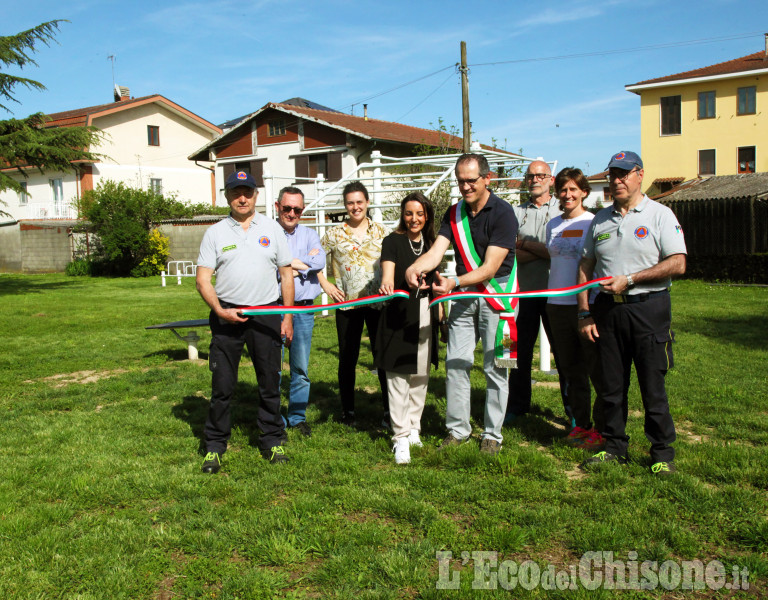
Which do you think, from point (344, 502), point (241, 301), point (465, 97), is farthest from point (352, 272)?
point (465, 97)

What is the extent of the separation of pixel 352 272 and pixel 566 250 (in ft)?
5.54

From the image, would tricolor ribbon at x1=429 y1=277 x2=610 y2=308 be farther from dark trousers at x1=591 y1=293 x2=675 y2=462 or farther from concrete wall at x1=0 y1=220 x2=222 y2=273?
concrete wall at x1=0 y1=220 x2=222 y2=273

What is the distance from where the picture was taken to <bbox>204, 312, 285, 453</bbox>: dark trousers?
14.9 ft

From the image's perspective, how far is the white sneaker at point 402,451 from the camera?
14.8ft

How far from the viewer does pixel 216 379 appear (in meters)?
4.53

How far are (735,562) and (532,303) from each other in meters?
2.79

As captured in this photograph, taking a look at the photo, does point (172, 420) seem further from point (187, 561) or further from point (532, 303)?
point (532, 303)

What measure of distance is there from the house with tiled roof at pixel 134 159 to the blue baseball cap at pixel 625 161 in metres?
34.4

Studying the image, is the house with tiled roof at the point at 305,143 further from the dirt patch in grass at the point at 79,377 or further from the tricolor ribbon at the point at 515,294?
the tricolor ribbon at the point at 515,294

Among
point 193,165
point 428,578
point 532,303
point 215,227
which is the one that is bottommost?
point 428,578

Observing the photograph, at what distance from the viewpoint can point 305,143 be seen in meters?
32.0

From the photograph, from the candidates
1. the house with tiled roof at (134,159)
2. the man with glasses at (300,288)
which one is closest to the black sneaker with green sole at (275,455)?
the man with glasses at (300,288)

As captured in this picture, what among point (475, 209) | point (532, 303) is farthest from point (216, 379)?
point (532, 303)

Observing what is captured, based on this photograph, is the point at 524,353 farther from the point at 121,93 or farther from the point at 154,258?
the point at 121,93
